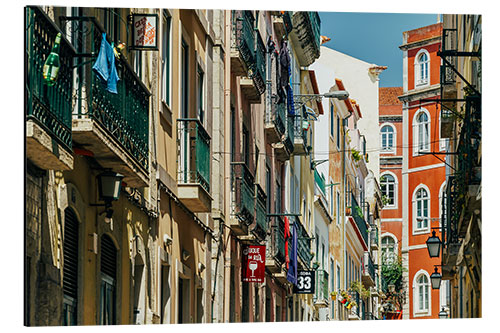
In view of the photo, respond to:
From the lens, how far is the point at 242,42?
1359cm

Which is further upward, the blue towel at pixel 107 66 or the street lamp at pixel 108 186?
the blue towel at pixel 107 66

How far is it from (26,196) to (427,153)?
5.79 m

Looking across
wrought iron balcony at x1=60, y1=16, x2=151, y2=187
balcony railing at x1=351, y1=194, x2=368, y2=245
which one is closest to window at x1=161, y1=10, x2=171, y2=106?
wrought iron balcony at x1=60, y1=16, x2=151, y2=187

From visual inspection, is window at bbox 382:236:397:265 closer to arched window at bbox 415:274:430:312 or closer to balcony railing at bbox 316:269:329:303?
arched window at bbox 415:274:430:312

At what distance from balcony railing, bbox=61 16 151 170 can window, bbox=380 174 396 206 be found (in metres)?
4.09

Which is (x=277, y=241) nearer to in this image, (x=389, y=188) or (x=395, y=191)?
(x=389, y=188)

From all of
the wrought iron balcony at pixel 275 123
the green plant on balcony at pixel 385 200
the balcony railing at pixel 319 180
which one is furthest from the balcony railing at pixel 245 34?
the balcony railing at pixel 319 180

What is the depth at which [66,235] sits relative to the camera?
8.92 m

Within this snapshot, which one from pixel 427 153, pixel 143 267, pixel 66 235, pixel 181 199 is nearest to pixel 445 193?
pixel 427 153

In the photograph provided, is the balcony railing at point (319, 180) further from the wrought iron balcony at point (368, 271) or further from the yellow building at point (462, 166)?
the yellow building at point (462, 166)

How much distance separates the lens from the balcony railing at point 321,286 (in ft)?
52.1

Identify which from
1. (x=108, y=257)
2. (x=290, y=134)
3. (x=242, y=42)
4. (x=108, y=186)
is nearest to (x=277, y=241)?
(x=290, y=134)

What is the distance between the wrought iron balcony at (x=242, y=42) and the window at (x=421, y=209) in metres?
2.27

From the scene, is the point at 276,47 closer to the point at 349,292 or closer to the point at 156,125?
the point at 349,292
